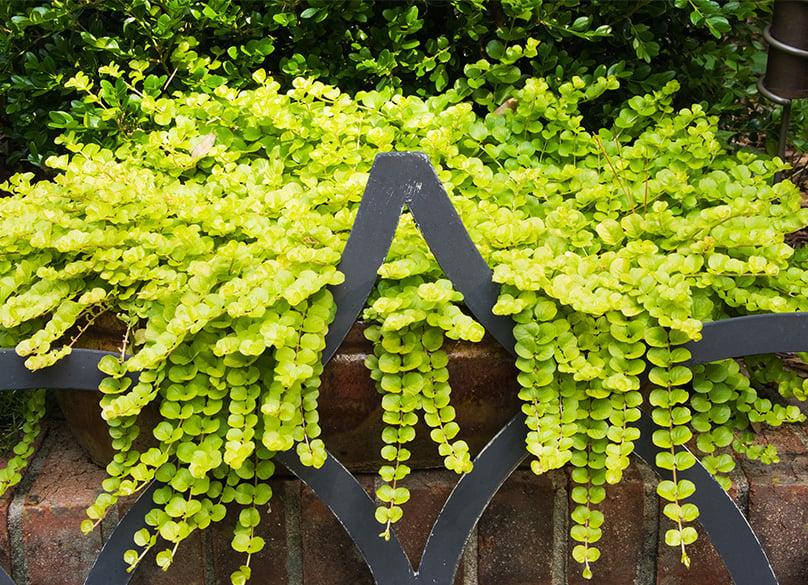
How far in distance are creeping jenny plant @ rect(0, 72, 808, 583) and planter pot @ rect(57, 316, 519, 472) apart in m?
0.04

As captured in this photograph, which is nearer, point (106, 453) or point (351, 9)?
point (106, 453)

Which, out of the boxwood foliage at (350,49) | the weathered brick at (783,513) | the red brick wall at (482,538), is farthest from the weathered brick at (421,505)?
the boxwood foliage at (350,49)

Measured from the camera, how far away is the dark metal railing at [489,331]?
1.03 metres

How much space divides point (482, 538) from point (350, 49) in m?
1.17

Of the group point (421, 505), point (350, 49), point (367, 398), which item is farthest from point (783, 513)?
point (350, 49)

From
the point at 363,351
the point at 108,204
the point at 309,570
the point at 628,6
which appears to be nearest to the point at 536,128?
the point at 628,6

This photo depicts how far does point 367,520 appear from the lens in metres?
1.11

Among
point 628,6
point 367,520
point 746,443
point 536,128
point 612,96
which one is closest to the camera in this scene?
point 367,520

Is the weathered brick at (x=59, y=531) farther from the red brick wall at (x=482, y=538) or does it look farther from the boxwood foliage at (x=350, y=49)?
the boxwood foliage at (x=350, y=49)

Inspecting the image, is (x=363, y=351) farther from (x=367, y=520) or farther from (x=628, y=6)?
(x=628, y=6)

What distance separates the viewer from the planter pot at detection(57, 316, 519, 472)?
1.15 meters

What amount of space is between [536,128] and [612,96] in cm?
44

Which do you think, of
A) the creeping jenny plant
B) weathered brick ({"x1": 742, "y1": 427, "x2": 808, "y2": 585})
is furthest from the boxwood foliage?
weathered brick ({"x1": 742, "y1": 427, "x2": 808, "y2": 585})

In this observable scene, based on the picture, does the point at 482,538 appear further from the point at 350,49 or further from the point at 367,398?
the point at 350,49
